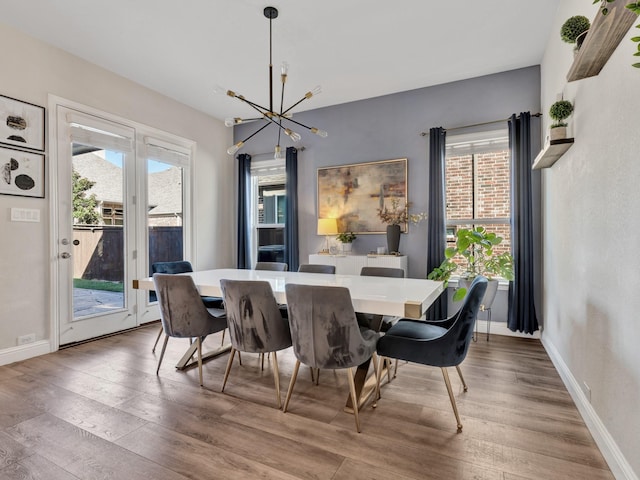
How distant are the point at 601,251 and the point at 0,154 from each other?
4.62 meters

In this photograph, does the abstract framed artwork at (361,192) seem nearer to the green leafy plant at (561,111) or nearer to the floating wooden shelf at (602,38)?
the green leafy plant at (561,111)

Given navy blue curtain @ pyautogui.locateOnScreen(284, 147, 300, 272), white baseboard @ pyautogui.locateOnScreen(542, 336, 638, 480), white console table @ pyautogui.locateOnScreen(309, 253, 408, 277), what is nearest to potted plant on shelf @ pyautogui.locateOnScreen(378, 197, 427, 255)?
white console table @ pyautogui.locateOnScreen(309, 253, 408, 277)

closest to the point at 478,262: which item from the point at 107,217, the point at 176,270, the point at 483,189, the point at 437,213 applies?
the point at 437,213

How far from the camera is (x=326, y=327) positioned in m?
1.93

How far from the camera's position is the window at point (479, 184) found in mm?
3965

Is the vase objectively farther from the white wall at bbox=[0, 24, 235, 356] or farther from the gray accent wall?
the white wall at bbox=[0, 24, 235, 356]

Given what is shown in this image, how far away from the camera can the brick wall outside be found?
3.98 metres

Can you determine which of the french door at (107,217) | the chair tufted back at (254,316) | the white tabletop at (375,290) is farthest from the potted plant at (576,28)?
the french door at (107,217)

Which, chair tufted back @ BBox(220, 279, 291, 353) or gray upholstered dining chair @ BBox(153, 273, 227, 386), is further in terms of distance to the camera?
gray upholstered dining chair @ BBox(153, 273, 227, 386)

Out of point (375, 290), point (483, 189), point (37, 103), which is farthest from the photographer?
point (483, 189)

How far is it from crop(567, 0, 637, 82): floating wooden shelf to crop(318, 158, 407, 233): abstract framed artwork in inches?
100

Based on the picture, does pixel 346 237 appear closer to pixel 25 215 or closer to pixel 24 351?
pixel 25 215

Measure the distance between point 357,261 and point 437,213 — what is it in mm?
1136

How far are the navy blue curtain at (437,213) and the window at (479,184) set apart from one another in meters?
0.17
